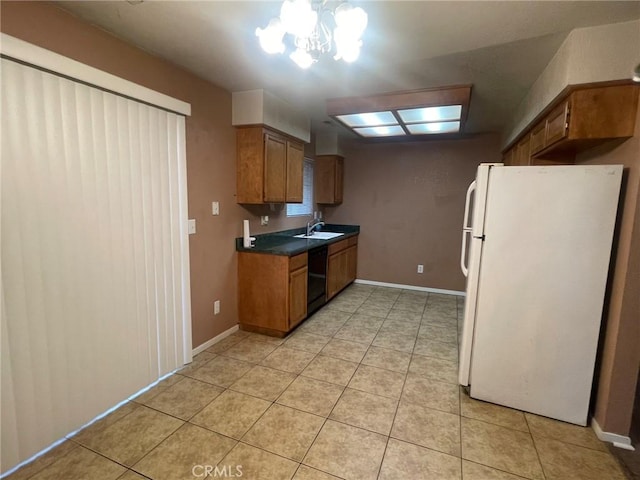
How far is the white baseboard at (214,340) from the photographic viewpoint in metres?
2.71

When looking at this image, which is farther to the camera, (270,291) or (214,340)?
(270,291)

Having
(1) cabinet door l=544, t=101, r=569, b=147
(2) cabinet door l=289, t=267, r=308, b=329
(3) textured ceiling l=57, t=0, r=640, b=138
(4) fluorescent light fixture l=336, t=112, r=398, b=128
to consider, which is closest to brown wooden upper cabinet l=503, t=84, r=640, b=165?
(1) cabinet door l=544, t=101, r=569, b=147

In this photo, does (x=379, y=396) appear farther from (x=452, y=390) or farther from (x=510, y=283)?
(x=510, y=283)

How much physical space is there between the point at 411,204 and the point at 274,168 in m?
2.42

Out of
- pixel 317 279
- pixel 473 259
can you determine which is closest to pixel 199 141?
pixel 317 279

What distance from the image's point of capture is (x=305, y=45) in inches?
58.1

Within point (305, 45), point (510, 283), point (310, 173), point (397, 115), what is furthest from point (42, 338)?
point (310, 173)

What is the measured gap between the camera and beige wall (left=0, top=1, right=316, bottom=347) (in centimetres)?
163

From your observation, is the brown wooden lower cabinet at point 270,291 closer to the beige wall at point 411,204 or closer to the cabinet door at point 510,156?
the beige wall at point 411,204

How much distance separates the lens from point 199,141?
2568 millimetres

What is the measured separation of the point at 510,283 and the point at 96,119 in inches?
109

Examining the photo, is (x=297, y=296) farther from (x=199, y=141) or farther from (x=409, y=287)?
(x=409, y=287)

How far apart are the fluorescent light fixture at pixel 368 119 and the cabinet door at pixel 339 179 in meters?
1.23

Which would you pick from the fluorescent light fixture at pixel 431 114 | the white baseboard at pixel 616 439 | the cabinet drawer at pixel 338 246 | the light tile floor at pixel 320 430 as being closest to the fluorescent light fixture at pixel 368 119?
the fluorescent light fixture at pixel 431 114
